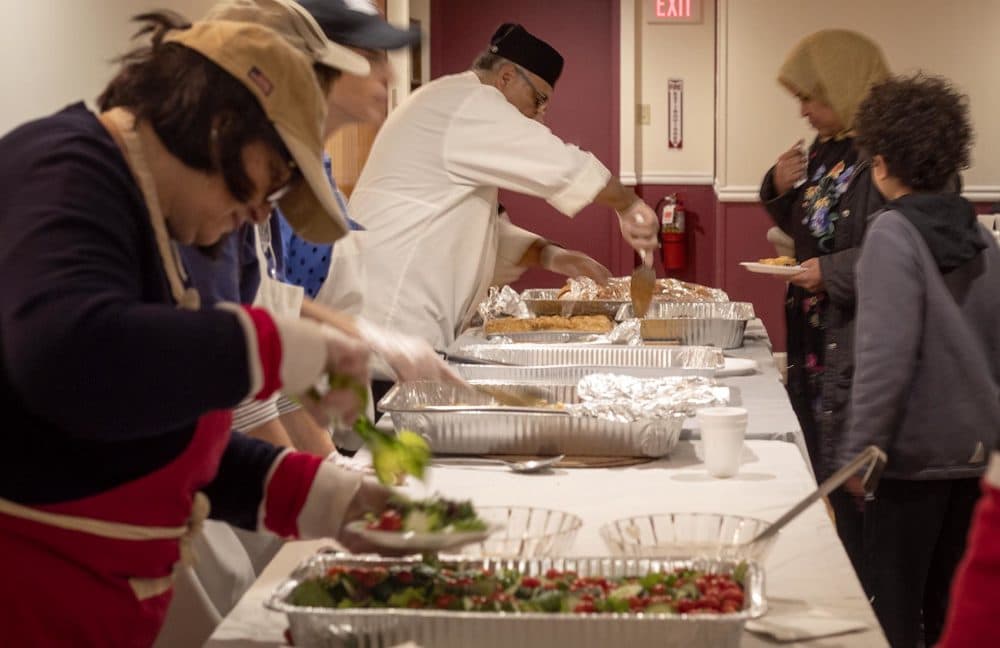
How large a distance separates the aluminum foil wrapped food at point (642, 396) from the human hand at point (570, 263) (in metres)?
1.38

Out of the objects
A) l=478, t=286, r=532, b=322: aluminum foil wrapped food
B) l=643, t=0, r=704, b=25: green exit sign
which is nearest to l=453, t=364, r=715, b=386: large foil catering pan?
l=478, t=286, r=532, b=322: aluminum foil wrapped food

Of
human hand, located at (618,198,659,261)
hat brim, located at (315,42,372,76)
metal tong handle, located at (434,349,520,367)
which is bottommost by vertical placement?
metal tong handle, located at (434,349,520,367)

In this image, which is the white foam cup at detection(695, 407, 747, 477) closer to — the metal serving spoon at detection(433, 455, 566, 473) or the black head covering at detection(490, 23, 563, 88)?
the metal serving spoon at detection(433, 455, 566, 473)

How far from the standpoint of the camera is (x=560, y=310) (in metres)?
3.96

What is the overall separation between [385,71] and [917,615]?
1.48 metres

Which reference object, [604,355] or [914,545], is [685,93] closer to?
[604,355]

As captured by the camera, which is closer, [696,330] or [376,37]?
[376,37]

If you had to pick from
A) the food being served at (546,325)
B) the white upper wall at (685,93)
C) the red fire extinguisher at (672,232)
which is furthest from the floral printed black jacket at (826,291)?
the white upper wall at (685,93)

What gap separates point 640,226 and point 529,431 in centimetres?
124

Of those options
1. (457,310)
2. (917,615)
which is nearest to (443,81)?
(457,310)

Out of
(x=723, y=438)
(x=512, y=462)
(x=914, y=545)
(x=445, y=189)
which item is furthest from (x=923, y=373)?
(x=445, y=189)

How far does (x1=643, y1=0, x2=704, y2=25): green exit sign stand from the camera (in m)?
7.60

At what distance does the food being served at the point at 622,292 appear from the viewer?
4.09 metres

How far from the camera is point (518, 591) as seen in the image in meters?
1.29
